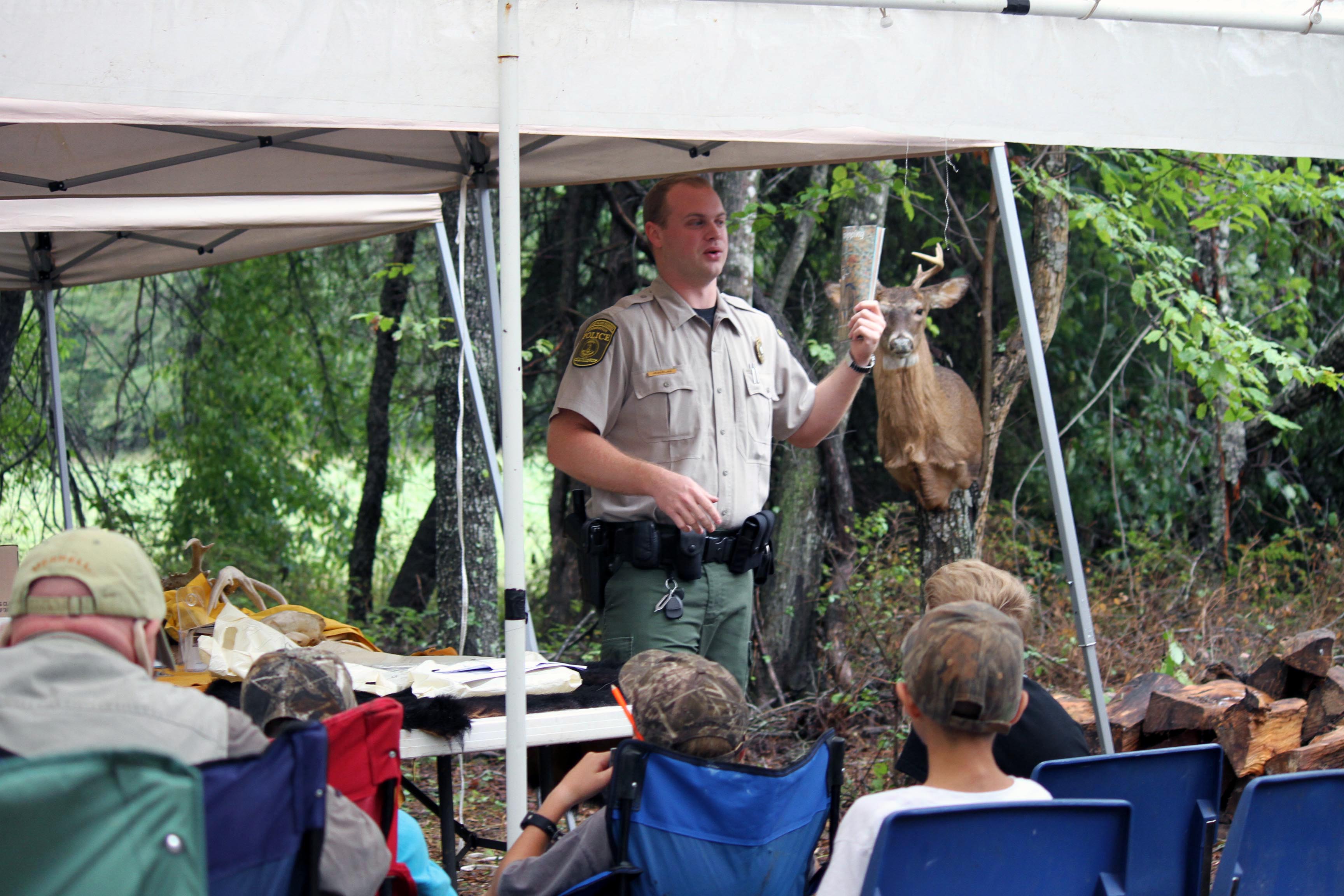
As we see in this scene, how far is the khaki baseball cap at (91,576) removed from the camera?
5.11 feet

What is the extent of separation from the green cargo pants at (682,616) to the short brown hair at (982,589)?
0.79 metres

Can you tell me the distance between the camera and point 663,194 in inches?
132

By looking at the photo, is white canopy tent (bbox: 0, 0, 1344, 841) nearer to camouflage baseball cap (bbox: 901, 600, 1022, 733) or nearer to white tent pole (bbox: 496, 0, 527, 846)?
white tent pole (bbox: 496, 0, 527, 846)

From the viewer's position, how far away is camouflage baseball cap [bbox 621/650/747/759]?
199cm

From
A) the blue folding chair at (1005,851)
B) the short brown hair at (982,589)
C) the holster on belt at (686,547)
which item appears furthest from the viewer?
the holster on belt at (686,547)

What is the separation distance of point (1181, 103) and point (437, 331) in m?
5.45

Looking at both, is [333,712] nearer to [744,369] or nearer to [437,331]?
[744,369]

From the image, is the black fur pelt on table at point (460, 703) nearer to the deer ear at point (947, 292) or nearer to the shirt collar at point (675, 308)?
the shirt collar at point (675, 308)

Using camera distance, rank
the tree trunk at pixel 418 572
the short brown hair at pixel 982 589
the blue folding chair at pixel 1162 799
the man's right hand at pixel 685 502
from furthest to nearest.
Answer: the tree trunk at pixel 418 572 → the man's right hand at pixel 685 502 → the short brown hair at pixel 982 589 → the blue folding chair at pixel 1162 799

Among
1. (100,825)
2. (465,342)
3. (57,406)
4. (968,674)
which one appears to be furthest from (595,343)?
(57,406)

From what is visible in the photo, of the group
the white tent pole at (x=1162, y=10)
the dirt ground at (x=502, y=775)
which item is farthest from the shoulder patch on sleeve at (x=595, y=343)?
the dirt ground at (x=502, y=775)

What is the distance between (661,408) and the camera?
3338mm

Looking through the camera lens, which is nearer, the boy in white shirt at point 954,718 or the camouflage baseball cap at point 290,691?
the boy in white shirt at point 954,718

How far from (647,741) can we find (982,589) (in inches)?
37.9
